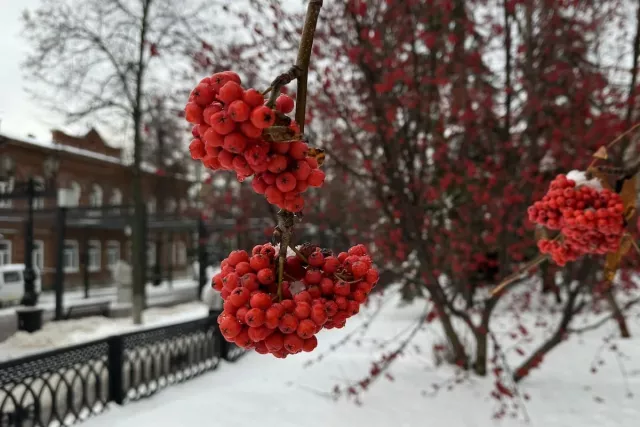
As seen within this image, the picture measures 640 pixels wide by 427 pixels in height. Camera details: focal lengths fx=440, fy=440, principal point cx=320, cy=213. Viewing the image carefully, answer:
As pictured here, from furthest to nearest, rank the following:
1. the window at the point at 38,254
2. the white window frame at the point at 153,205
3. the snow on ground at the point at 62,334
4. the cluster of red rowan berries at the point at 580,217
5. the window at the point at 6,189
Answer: the white window frame at the point at 153,205 < the window at the point at 38,254 < the window at the point at 6,189 < the snow on ground at the point at 62,334 < the cluster of red rowan berries at the point at 580,217

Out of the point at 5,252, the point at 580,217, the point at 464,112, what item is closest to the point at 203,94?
the point at 580,217

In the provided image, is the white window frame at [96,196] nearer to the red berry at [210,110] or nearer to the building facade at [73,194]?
the building facade at [73,194]

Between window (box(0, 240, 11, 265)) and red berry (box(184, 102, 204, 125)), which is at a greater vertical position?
red berry (box(184, 102, 204, 125))

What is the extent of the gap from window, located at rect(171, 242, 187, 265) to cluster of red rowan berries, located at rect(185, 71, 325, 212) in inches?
676

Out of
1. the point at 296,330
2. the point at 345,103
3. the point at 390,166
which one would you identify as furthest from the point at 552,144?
the point at 296,330

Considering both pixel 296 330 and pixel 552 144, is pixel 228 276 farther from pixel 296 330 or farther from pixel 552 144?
pixel 552 144

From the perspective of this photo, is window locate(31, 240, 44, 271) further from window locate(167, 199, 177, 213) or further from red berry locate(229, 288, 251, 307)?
red berry locate(229, 288, 251, 307)

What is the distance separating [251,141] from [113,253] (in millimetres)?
10892

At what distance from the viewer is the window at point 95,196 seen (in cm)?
719

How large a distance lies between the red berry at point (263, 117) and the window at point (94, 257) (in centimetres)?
965

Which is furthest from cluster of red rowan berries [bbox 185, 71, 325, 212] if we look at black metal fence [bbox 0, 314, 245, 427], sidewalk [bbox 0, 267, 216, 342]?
sidewalk [bbox 0, 267, 216, 342]

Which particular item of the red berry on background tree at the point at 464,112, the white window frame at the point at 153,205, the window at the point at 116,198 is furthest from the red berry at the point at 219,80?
the white window frame at the point at 153,205

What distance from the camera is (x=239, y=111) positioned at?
53 centimetres

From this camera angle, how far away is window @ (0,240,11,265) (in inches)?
194
